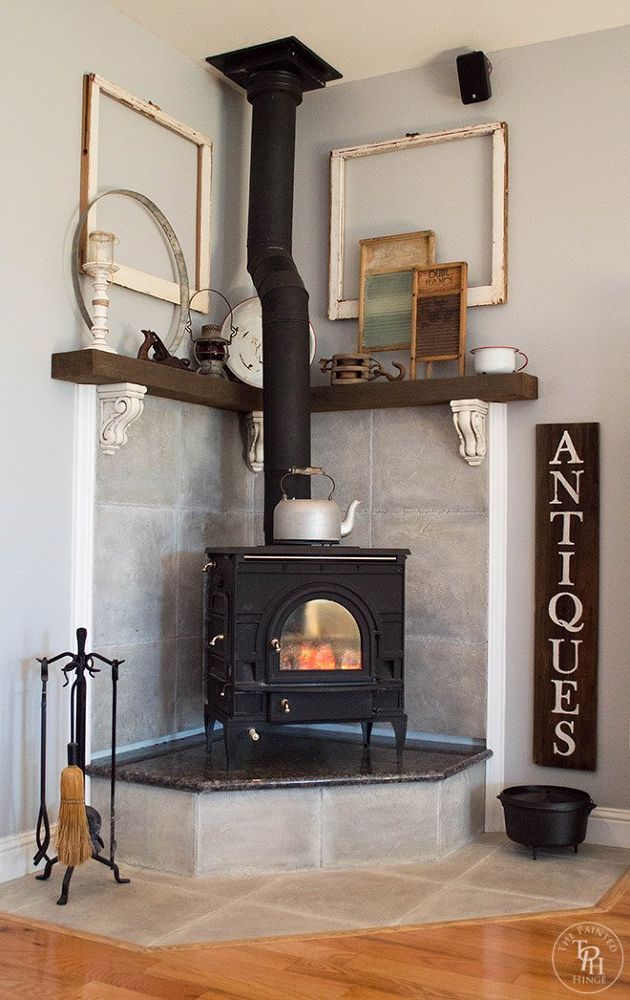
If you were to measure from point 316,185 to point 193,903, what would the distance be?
2.54 m

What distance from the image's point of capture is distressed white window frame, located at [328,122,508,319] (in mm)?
3639

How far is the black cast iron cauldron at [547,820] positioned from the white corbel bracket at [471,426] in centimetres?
110

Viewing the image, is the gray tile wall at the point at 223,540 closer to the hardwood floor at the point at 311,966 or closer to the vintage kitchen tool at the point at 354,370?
the vintage kitchen tool at the point at 354,370

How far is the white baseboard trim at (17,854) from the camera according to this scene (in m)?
3.00

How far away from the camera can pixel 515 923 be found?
8.87 ft

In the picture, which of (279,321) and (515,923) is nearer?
(515,923)

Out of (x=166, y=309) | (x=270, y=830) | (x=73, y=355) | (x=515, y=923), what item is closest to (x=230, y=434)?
(x=166, y=309)

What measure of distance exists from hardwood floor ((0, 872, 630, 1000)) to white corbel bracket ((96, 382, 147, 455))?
1378 millimetres

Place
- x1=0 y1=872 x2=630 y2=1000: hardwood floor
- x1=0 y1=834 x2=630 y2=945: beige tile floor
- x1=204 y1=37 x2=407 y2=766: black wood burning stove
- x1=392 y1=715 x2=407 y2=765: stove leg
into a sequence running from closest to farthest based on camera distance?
x1=0 y1=872 x2=630 y2=1000: hardwood floor → x1=0 y1=834 x2=630 y2=945: beige tile floor → x1=204 y1=37 x2=407 y2=766: black wood burning stove → x1=392 y1=715 x2=407 y2=765: stove leg

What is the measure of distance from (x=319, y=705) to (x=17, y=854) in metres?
0.95

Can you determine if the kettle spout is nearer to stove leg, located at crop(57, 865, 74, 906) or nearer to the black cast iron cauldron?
the black cast iron cauldron

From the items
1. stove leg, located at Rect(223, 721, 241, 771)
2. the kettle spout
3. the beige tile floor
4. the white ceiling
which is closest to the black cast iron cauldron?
the beige tile floor

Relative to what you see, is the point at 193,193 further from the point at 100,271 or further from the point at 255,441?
the point at 255,441

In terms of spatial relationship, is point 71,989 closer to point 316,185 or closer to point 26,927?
point 26,927
